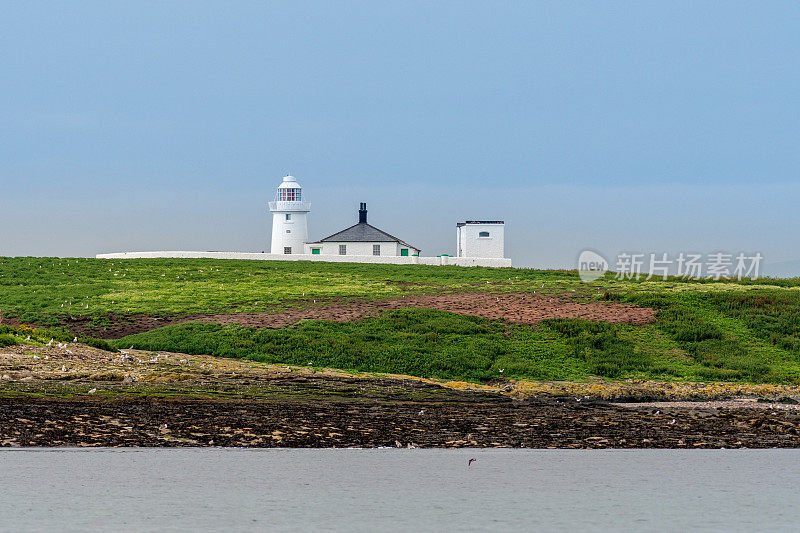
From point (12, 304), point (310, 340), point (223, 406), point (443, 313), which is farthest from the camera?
point (12, 304)

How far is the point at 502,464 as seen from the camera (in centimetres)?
1015

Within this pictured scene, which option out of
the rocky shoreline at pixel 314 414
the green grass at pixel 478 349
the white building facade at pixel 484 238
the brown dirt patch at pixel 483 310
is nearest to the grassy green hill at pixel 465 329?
the green grass at pixel 478 349

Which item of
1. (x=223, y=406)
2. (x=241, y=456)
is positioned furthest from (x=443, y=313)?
(x=241, y=456)

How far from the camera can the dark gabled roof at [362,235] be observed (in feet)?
238

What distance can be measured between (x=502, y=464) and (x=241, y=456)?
3.03 metres

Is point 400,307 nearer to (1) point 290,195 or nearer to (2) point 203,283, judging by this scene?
(2) point 203,283

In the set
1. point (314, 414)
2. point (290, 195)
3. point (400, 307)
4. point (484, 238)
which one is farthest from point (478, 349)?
point (290, 195)

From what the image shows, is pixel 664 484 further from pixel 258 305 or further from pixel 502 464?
pixel 258 305

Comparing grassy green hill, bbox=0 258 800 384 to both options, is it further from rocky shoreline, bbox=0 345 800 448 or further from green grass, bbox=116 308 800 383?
rocky shoreline, bbox=0 345 800 448

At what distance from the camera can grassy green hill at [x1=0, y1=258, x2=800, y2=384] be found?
28.2m

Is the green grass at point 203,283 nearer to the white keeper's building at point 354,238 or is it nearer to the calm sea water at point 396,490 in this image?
the white keeper's building at point 354,238

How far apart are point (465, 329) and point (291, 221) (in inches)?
1721

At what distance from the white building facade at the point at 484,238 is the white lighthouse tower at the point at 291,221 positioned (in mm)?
13220

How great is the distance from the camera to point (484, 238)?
2817 inches
